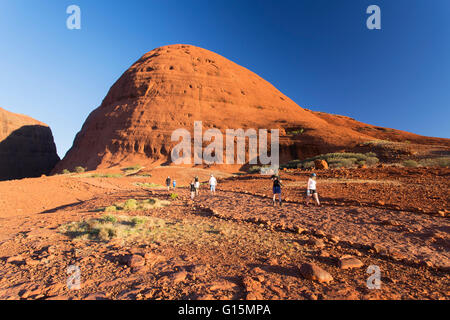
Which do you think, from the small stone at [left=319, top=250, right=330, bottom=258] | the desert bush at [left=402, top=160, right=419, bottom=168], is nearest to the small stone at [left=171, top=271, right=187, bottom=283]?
the small stone at [left=319, top=250, right=330, bottom=258]

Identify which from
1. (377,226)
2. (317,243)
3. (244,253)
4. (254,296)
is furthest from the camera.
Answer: (377,226)

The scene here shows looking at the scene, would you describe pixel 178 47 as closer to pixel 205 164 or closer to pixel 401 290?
pixel 205 164

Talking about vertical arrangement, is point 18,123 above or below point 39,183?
above

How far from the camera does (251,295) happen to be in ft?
8.16

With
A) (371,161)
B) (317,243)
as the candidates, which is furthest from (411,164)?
(317,243)

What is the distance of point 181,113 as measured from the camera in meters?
39.4

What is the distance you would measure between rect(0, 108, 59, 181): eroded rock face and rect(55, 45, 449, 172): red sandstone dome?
21964 millimetres

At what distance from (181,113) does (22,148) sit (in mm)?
48970

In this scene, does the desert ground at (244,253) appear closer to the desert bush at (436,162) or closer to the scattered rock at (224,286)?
the scattered rock at (224,286)

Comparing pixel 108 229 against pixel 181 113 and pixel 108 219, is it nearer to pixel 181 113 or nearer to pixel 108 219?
pixel 108 219

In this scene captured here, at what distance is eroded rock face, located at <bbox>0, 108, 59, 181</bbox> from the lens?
54469 mm
